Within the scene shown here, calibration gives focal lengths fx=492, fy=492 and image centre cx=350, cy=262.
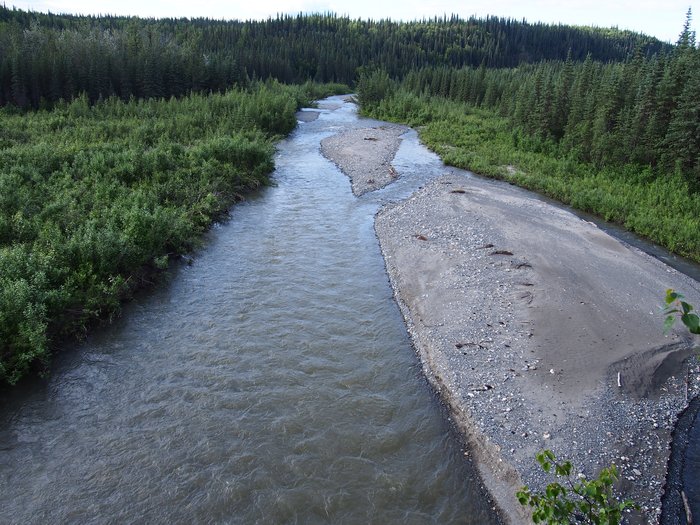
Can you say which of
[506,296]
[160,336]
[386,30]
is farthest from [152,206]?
[386,30]

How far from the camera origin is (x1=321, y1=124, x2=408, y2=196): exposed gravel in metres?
35.4

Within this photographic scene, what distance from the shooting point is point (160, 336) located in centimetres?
1606

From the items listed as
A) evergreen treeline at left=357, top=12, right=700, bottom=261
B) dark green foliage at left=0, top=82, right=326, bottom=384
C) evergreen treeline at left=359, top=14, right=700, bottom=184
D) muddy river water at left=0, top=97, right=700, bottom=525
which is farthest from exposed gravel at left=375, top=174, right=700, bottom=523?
evergreen treeline at left=359, top=14, right=700, bottom=184

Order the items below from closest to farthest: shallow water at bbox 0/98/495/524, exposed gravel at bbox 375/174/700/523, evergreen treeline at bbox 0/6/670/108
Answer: shallow water at bbox 0/98/495/524
exposed gravel at bbox 375/174/700/523
evergreen treeline at bbox 0/6/670/108

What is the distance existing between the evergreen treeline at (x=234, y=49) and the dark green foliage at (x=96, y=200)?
771 centimetres

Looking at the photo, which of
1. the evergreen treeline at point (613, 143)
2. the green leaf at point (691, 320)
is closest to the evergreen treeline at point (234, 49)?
the evergreen treeline at point (613, 143)

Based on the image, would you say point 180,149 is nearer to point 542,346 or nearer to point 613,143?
point 542,346

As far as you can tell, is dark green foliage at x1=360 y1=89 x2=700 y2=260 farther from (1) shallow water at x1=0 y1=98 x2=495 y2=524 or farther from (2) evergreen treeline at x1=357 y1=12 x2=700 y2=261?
(1) shallow water at x1=0 y1=98 x2=495 y2=524

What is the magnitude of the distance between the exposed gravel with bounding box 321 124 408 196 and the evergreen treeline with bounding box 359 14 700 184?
1324 centimetres

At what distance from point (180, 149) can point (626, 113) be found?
31632mm

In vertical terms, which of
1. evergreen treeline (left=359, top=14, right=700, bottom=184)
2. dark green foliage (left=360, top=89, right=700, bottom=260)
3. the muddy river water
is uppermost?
evergreen treeline (left=359, top=14, right=700, bottom=184)

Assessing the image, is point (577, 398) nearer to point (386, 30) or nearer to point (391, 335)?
point (391, 335)

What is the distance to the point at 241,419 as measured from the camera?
1257 cm

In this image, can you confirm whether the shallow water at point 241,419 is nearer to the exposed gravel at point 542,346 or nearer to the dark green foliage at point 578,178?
the exposed gravel at point 542,346
